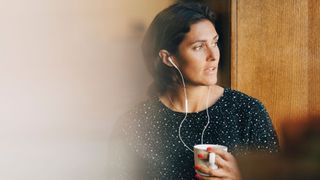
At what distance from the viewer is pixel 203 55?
0.74 m

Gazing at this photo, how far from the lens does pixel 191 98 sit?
776mm

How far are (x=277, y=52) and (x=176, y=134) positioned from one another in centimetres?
25

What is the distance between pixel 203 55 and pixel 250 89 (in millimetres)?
127

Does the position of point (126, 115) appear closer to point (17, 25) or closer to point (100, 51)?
point (100, 51)

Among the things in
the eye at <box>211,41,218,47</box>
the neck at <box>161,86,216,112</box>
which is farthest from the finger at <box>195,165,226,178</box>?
the eye at <box>211,41,218,47</box>

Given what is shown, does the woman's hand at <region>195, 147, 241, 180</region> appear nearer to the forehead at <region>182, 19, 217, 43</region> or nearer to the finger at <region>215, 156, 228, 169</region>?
the finger at <region>215, 156, 228, 169</region>

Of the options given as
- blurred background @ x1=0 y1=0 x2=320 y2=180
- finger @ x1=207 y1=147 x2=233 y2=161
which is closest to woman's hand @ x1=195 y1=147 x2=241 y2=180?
finger @ x1=207 y1=147 x2=233 y2=161

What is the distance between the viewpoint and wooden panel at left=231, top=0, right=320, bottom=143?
78 cm

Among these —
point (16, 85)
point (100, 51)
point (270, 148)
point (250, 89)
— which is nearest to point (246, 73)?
point (250, 89)

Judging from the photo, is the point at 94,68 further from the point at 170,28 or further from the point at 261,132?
the point at 261,132

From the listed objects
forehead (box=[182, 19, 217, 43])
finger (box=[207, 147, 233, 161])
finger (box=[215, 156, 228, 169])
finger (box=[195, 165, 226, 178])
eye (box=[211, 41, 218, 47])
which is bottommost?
finger (box=[195, 165, 226, 178])

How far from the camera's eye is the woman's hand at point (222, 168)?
0.72 metres

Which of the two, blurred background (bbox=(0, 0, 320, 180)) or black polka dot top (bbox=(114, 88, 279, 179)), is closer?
blurred background (bbox=(0, 0, 320, 180))

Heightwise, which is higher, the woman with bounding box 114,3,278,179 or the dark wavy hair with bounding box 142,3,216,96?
the dark wavy hair with bounding box 142,3,216,96
